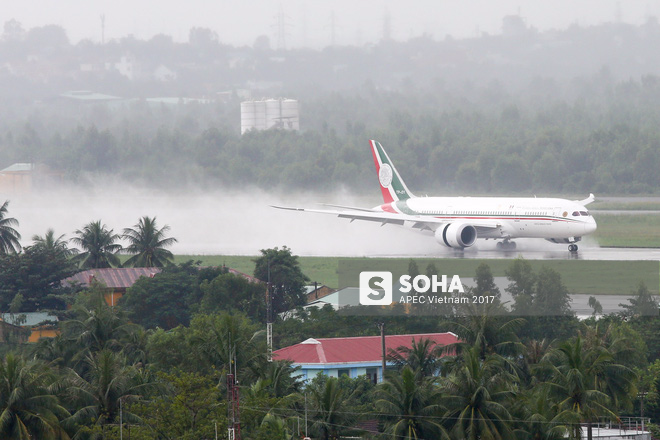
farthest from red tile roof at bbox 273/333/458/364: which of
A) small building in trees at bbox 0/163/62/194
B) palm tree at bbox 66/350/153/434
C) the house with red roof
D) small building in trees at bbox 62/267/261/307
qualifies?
small building in trees at bbox 0/163/62/194

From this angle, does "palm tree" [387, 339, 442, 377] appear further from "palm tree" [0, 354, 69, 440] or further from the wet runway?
the wet runway

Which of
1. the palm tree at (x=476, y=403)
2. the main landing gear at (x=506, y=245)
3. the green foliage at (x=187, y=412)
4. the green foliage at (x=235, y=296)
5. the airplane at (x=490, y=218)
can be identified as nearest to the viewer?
the palm tree at (x=476, y=403)

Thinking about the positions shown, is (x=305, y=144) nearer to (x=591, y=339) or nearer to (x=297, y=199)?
(x=297, y=199)

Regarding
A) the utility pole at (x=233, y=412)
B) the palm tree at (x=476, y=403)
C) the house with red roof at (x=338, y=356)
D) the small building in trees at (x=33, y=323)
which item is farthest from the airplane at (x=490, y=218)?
the utility pole at (x=233, y=412)

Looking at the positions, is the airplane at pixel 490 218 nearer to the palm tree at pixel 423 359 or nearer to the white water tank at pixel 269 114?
the palm tree at pixel 423 359

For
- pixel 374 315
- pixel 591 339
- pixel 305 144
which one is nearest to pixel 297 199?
pixel 305 144

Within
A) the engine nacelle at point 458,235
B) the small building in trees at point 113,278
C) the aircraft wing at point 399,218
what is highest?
the aircraft wing at point 399,218

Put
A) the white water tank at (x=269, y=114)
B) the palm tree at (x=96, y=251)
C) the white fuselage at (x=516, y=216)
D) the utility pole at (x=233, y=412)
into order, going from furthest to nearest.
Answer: the white water tank at (x=269, y=114), the palm tree at (x=96, y=251), the white fuselage at (x=516, y=216), the utility pole at (x=233, y=412)
